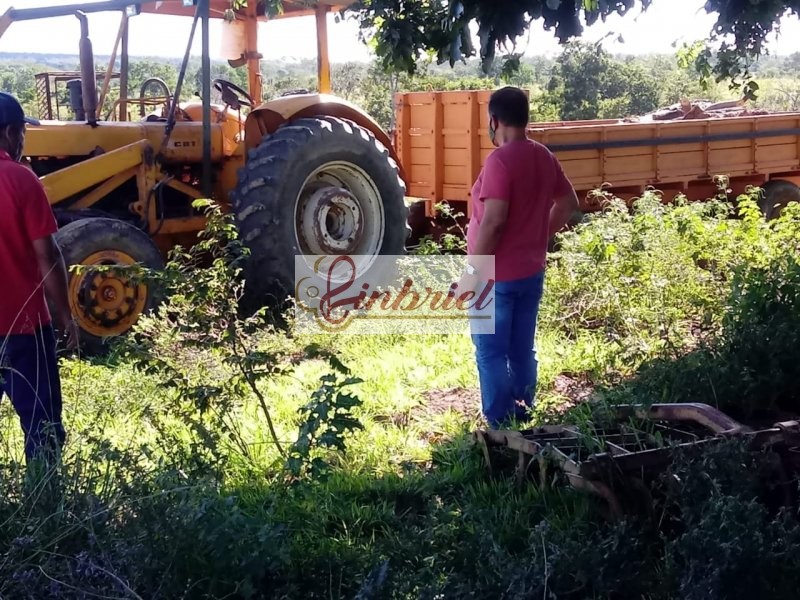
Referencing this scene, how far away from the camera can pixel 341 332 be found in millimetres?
6625

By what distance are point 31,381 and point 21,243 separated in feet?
1.79

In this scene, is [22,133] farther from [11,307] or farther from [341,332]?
[341,332]

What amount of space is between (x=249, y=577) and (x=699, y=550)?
1.26m

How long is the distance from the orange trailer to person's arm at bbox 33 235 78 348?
6043 mm

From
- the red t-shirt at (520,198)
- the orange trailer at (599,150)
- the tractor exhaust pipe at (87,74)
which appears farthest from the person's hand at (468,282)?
the orange trailer at (599,150)

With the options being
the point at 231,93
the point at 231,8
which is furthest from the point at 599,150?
the point at 231,8

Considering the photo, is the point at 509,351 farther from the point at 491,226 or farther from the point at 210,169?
the point at 210,169

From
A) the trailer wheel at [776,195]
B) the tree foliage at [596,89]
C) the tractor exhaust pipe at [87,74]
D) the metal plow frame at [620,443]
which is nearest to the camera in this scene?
the metal plow frame at [620,443]

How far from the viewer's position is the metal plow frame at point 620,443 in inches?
128

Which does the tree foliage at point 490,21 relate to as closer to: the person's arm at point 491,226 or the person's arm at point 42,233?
the person's arm at point 491,226

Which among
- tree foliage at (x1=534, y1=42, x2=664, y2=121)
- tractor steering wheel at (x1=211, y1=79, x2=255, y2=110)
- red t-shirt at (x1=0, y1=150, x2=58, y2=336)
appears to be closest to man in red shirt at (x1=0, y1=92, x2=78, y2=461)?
red t-shirt at (x1=0, y1=150, x2=58, y2=336)

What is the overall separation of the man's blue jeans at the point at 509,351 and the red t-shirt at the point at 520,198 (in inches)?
3.6

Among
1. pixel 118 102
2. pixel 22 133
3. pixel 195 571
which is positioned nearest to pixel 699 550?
pixel 195 571

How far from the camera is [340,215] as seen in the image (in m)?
7.38
